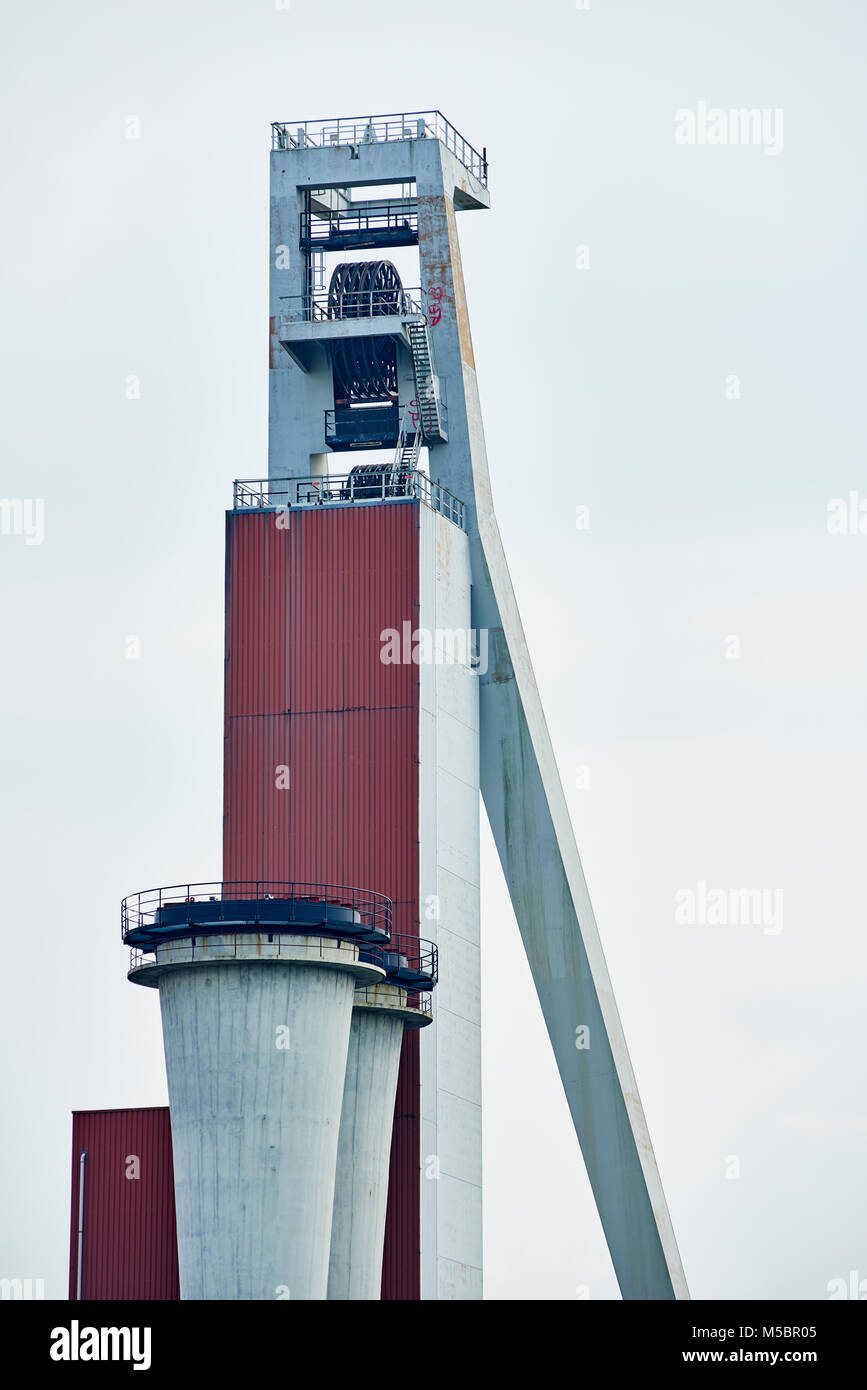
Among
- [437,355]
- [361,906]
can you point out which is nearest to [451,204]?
[437,355]

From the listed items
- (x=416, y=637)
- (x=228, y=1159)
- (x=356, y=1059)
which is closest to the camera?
(x=228, y=1159)

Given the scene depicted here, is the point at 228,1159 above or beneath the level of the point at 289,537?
beneath

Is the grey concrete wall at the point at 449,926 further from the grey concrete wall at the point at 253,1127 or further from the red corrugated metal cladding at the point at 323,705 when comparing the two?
the grey concrete wall at the point at 253,1127

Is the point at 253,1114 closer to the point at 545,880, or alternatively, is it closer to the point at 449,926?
the point at 449,926

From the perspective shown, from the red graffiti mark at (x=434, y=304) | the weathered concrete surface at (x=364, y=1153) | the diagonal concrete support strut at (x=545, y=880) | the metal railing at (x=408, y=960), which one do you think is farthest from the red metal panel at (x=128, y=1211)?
the red graffiti mark at (x=434, y=304)

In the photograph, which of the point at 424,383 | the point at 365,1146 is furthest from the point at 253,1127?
the point at 424,383

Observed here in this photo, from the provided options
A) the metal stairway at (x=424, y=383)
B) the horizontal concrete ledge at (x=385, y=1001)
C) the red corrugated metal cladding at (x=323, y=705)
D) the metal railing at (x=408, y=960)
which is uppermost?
the metal stairway at (x=424, y=383)
